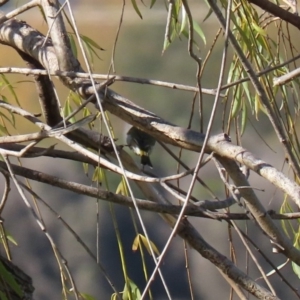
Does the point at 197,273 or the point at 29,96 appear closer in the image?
the point at 29,96

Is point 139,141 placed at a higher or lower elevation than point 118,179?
higher

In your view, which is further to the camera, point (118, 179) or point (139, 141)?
point (118, 179)

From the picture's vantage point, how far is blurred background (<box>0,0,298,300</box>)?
1.46m

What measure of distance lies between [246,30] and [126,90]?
2.02 ft

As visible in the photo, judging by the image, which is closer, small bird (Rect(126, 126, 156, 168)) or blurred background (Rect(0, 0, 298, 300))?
small bird (Rect(126, 126, 156, 168))

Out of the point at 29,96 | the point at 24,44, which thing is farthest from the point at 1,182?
the point at 24,44

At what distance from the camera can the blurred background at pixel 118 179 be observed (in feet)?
4.78

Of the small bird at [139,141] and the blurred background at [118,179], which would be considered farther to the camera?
the blurred background at [118,179]

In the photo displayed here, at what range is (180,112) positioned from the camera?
1542mm

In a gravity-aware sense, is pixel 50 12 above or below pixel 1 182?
above

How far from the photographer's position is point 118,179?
1553 mm

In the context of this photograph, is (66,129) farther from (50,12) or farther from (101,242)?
(101,242)

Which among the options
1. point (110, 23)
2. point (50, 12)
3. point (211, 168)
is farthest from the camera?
point (211, 168)

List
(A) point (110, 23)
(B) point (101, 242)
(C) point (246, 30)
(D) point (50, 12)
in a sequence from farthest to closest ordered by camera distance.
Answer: (B) point (101, 242), (A) point (110, 23), (C) point (246, 30), (D) point (50, 12)
